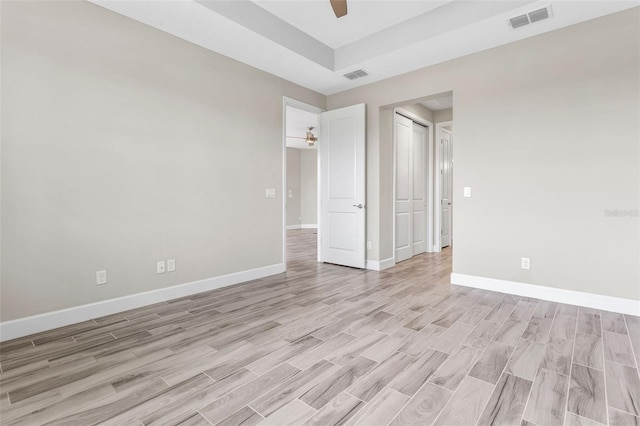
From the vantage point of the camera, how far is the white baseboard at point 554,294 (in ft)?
9.15

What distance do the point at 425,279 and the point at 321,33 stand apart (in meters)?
3.26

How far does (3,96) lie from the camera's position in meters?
2.25

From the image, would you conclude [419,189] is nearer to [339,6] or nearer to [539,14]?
[539,14]

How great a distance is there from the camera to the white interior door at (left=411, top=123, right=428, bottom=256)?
5629 millimetres

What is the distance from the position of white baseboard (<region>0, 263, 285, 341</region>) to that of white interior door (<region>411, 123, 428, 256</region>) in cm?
317

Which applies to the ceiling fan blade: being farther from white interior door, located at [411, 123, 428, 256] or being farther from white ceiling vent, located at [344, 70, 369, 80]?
white interior door, located at [411, 123, 428, 256]

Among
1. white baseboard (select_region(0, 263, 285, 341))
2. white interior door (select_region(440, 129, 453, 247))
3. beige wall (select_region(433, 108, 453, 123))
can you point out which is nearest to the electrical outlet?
white baseboard (select_region(0, 263, 285, 341))

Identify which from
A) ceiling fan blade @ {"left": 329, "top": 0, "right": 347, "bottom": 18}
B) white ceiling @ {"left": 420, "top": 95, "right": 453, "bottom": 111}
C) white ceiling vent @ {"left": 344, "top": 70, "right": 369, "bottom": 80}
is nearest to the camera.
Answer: ceiling fan blade @ {"left": 329, "top": 0, "right": 347, "bottom": 18}

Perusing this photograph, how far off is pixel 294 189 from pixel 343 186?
6.49 metres

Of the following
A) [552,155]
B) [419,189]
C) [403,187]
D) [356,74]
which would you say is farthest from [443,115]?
[552,155]

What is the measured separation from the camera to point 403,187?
17.2 ft

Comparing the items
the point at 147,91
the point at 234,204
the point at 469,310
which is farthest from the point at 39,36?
the point at 469,310

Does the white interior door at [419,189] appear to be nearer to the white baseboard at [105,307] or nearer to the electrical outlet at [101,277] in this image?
the white baseboard at [105,307]

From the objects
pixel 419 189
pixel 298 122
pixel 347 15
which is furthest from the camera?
pixel 298 122
